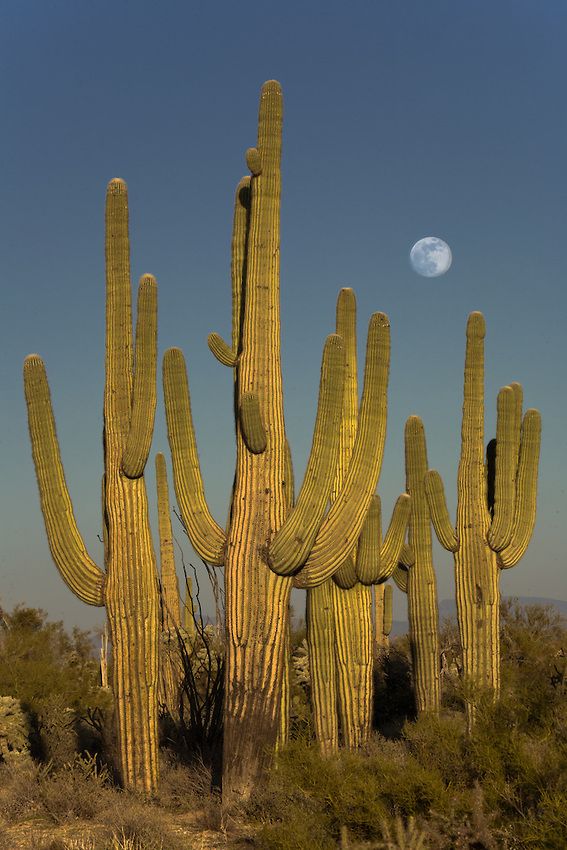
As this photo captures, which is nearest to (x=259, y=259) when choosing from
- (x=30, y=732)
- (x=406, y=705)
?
(x=30, y=732)

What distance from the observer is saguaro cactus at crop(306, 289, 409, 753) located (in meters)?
13.8

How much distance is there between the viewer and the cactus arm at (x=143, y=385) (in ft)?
37.2

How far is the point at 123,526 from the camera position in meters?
11.4

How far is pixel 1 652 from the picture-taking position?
848 inches

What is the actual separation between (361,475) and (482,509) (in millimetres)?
4753

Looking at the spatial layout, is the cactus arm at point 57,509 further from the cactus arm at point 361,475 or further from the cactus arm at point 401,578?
the cactus arm at point 401,578

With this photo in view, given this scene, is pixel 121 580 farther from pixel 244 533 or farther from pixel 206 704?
pixel 206 704

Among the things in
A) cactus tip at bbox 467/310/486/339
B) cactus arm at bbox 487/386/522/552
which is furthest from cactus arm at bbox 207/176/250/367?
cactus arm at bbox 487/386/522/552

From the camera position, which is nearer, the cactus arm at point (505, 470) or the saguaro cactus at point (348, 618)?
the saguaro cactus at point (348, 618)

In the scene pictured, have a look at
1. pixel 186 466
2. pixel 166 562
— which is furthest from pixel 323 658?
pixel 166 562

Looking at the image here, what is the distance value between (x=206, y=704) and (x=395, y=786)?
610 centimetres

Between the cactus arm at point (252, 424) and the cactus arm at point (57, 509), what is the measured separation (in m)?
2.35

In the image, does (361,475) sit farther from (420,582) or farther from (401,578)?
(401,578)

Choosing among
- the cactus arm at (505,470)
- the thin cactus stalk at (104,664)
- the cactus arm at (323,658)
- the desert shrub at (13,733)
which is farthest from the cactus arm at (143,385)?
the thin cactus stalk at (104,664)
